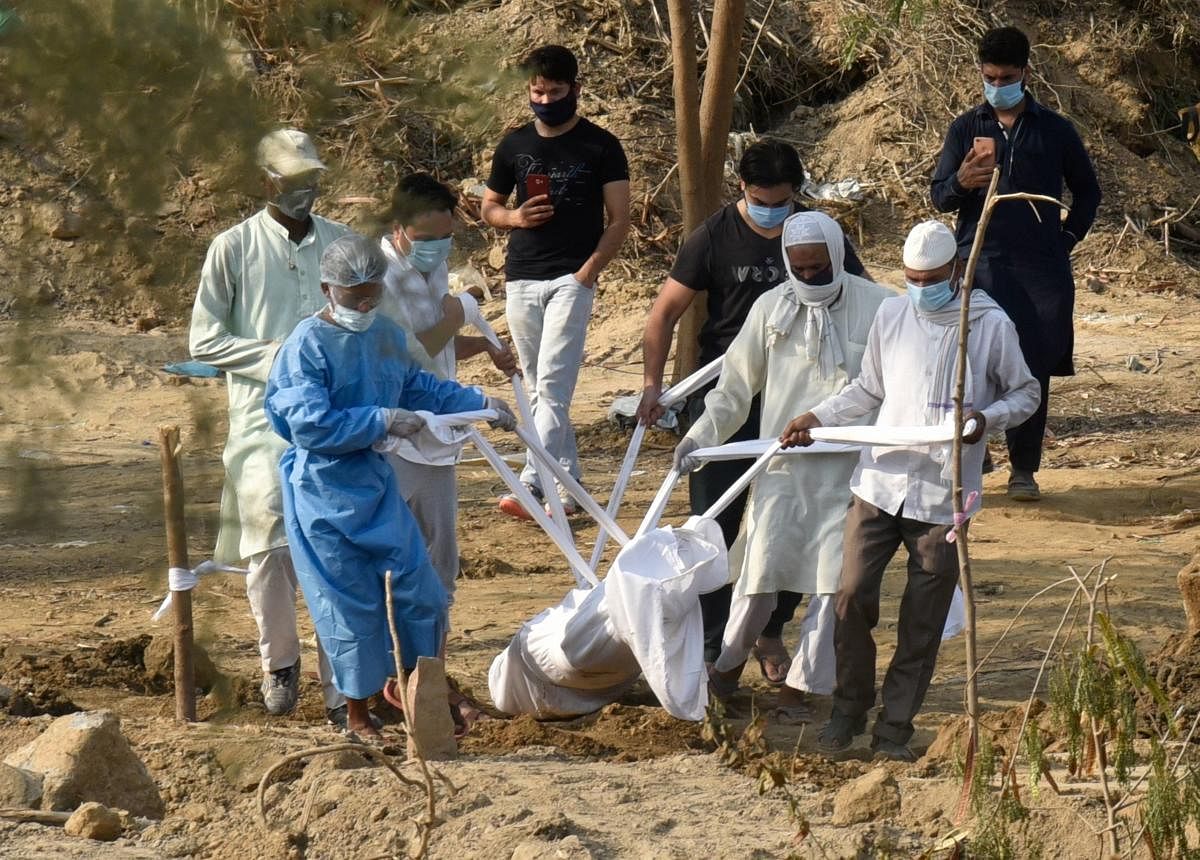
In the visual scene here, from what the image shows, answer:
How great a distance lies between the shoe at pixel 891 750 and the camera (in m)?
5.83

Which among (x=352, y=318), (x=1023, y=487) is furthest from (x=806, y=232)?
(x=1023, y=487)

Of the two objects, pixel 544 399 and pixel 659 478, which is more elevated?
pixel 544 399

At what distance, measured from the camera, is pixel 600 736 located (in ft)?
19.9

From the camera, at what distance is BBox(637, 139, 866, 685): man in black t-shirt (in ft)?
21.5

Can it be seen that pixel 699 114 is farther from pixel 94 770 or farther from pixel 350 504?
pixel 94 770

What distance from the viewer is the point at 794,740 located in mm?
6176

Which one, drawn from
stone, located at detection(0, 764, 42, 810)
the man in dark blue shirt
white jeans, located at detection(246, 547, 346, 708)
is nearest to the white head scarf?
white jeans, located at detection(246, 547, 346, 708)

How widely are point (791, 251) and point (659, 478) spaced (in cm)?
410

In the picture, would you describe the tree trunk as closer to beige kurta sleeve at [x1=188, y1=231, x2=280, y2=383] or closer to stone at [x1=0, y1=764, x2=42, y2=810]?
beige kurta sleeve at [x1=188, y1=231, x2=280, y2=383]

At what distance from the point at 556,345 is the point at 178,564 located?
3359 mm

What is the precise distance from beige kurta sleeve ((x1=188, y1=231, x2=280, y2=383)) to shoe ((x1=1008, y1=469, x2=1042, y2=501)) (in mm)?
4509

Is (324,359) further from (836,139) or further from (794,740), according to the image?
(836,139)

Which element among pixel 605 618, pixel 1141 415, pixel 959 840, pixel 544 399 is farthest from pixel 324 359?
pixel 1141 415

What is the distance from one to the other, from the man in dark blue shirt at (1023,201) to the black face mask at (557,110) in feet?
5.61
